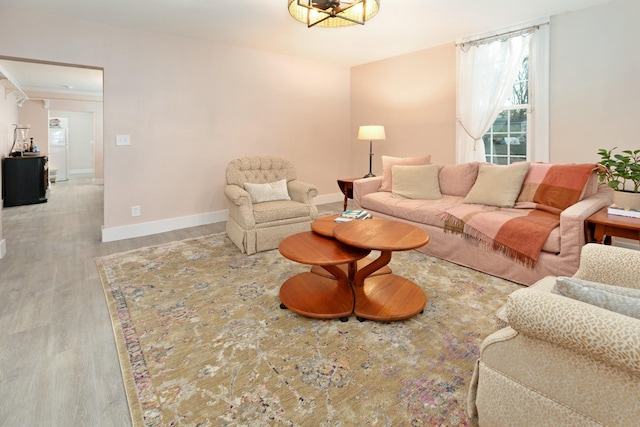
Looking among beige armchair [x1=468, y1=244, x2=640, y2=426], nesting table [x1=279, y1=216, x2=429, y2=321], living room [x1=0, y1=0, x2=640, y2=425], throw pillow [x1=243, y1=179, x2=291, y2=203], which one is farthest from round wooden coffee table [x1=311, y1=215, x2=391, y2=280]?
living room [x1=0, y1=0, x2=640, y2=425]

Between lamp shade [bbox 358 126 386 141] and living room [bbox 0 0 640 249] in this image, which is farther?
lamp shade [bbox 358 126 386 141]

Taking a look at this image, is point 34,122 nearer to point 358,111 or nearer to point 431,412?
point 358,111

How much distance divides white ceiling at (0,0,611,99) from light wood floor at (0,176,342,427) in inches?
95.9

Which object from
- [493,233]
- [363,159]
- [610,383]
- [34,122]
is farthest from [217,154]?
[34,122]

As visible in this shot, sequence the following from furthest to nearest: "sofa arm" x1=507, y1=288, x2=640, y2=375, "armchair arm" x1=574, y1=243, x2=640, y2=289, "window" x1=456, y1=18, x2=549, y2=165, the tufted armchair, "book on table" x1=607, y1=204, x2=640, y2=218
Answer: "window" x1=456, y1=18, x2=549, y2=165 < the tufted armchair < "book on table" x1=607, y1=204, x2=640, y2=218 < "armchair arm" x1=574, y1=243, x2=640, y2=289 < "sofa arm" x1=507, y1=288, x2=640, y2=375

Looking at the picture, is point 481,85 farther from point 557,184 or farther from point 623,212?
point 623,212

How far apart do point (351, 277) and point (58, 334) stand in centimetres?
188

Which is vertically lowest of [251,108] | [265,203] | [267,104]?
[265,203]

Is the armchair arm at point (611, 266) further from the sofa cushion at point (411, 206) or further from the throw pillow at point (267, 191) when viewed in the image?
the throw pillow at point (267, 191)

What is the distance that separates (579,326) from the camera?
929 mm

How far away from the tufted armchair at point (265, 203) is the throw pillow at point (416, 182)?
40.3 inches

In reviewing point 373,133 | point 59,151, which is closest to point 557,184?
point 373,133

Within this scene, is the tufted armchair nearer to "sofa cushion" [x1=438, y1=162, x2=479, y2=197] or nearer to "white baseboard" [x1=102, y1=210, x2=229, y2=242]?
"white baseboard" [x1=102, y1=210, x2=229, y2=242]

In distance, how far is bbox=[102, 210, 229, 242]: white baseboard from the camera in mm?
4016
